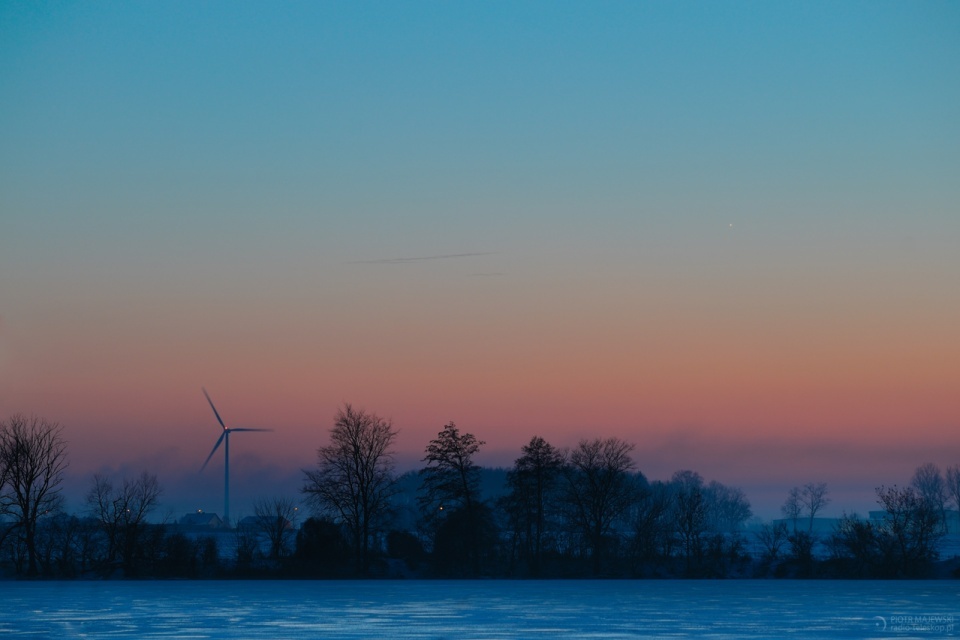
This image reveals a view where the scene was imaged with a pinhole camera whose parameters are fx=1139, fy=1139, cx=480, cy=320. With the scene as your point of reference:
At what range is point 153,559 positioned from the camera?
95.3m

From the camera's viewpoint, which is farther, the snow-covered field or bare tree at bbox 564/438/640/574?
bare tree at bbox 564/438/640/574

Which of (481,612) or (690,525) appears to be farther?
(690,525)

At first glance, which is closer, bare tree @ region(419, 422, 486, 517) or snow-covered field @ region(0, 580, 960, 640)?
snow-covered field @ region(0, 580, 960, 640)

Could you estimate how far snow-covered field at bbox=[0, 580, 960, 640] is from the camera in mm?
38500

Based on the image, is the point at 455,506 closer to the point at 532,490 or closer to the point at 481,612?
the point at 532,490

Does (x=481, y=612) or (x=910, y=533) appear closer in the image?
(x=481, y=612)

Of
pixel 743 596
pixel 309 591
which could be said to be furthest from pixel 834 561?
pixel 309 591

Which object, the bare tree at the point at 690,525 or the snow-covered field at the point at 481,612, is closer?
the snow-covered field at the point at 481,612

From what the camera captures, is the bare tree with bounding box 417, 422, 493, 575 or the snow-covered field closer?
the snow-covered field

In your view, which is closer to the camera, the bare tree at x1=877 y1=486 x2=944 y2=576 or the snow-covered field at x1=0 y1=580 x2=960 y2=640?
the snow-covered field at x1=0 y1=580 x2=960 y2=640

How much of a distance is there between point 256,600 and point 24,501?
44214mm

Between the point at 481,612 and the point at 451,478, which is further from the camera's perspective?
the point at 451,478

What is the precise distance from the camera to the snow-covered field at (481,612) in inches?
1516

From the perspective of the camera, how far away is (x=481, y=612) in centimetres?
4809
